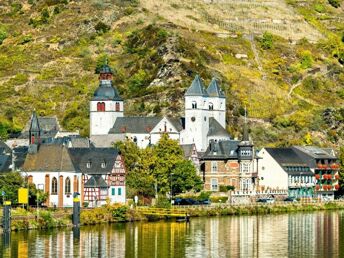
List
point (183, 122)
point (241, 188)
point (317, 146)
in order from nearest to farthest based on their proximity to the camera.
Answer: point (241, 188)
point (183, 122)
point (317, 146)

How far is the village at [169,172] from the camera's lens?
142 metres

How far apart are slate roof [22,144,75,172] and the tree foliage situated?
30.6ft

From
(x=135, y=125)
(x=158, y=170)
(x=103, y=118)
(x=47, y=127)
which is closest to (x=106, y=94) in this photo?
(x=103, y=118)

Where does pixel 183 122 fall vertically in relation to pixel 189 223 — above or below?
above

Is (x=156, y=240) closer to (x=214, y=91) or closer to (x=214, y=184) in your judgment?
(x=214, y=184)

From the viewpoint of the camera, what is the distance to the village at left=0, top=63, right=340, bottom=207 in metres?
142

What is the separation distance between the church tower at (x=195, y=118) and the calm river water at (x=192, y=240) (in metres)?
36.9

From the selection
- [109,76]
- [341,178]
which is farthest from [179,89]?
[341,178]

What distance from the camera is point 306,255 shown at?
108 metres

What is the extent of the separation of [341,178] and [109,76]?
32966mm

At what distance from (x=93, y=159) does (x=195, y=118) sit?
33869 mm

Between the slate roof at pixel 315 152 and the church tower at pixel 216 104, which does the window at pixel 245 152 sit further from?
the church tower at pixel 216 104

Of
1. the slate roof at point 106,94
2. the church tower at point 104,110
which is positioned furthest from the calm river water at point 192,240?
the slate roof at point 106,94

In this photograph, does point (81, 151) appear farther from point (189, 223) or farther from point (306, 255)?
point (306, 255)
